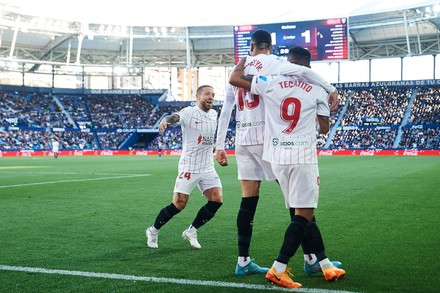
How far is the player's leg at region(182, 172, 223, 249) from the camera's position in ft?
22.1

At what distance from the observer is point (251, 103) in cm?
536

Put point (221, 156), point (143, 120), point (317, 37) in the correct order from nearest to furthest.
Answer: point (221, 156), point (317, 37), point (143, 120)

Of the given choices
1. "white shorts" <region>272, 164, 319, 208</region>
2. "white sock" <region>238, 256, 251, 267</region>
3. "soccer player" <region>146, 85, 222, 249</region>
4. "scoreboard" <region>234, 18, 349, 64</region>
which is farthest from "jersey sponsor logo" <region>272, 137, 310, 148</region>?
"scoreboard" <region>234, 18, 349, 64</region>

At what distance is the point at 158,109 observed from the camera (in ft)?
210

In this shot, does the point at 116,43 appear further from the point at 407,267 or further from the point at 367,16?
the point at 407,267

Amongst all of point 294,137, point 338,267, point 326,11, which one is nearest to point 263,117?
point 294,137

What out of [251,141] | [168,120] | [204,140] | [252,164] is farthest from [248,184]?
[204,140]

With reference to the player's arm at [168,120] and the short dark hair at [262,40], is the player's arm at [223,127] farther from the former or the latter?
the player's arm at [168,120]

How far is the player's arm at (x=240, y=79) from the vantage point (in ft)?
16.5

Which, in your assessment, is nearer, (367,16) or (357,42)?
(367,16)

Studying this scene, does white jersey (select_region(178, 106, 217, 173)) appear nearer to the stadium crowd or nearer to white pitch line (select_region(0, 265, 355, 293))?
white pitch line (select_region(0, 265, 355, 293))

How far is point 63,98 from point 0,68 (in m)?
7.89

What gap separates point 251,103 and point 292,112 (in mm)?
625

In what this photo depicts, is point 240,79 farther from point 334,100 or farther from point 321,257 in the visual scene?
point 321,257
